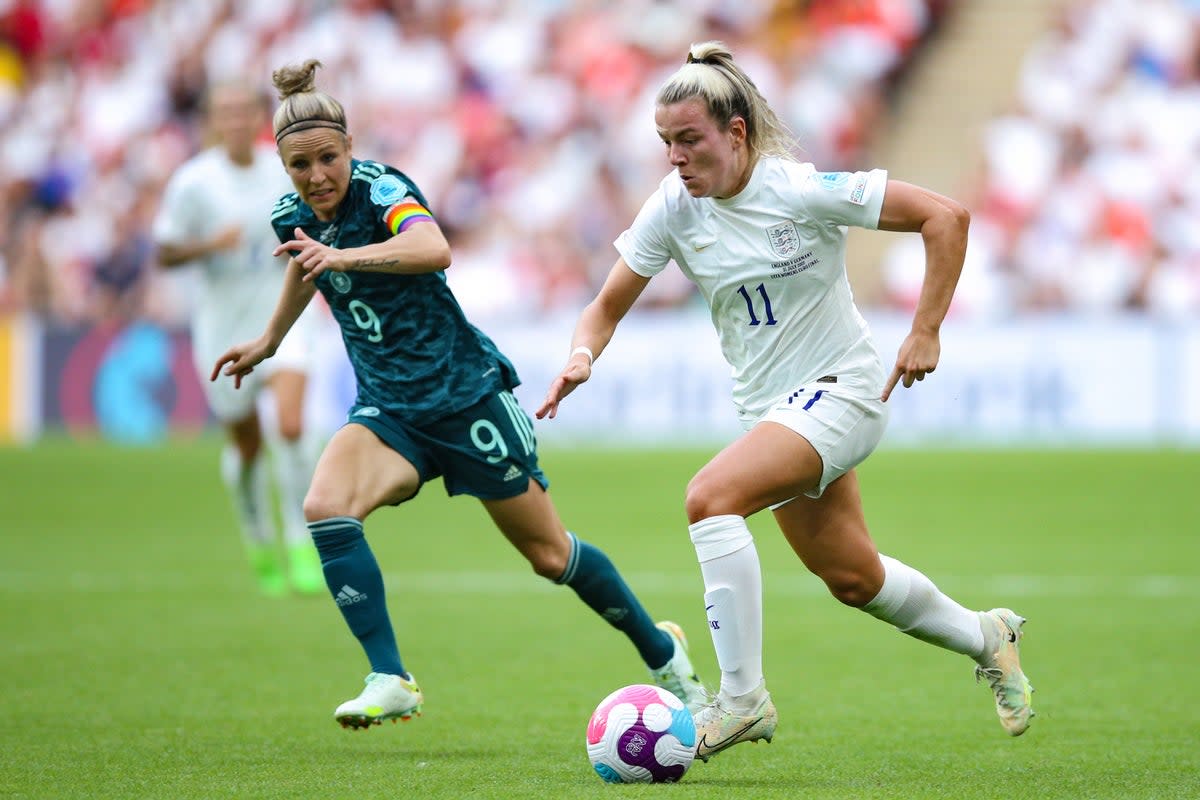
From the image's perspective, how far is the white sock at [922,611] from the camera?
5828 millimetres

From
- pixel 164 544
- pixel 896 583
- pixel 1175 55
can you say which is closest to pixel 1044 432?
pixel 1175 55

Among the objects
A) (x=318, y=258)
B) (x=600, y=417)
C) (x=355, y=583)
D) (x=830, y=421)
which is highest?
(x=600, y=417)

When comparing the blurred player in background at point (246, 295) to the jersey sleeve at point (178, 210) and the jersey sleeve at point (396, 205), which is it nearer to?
the jersey sleeve at point (178, 210)

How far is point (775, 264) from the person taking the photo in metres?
5.54

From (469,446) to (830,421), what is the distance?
135cm

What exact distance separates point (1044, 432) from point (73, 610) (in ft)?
41.0

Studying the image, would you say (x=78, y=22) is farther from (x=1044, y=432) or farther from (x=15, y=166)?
(x=1044, y=432)

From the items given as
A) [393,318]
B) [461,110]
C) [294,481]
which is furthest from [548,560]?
[461,110]

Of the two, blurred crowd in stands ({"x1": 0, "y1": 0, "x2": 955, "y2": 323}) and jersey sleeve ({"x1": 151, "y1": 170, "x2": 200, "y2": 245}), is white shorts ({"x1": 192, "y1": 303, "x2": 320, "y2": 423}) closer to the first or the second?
jersey sleeve ({"x1": 151, "y1": 170, "x2": 200, "y2": 245})

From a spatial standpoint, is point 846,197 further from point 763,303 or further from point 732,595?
point 732,595

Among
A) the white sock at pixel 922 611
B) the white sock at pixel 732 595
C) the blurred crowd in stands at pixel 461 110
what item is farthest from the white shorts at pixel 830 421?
the blurred crowd in stands at pixel 461 110

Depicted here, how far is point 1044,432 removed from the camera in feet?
63.2

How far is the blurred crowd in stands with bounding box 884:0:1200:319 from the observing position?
2017 centimetres

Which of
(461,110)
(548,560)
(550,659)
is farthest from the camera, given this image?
(461,110)
